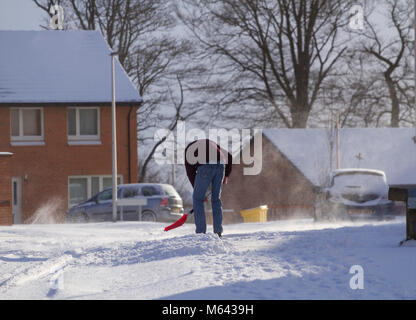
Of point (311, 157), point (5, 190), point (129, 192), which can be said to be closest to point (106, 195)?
point (129, 192)

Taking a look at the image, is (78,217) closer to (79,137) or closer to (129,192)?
(129,192)

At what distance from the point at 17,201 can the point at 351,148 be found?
64.2ft

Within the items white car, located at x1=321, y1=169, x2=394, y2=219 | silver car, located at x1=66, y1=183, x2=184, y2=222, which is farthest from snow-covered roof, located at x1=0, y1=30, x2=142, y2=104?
white car, located at x1=321, y1=169, x2=394, y2=219

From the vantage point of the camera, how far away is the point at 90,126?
3141 cm

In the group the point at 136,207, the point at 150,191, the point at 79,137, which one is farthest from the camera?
the point at 79,137

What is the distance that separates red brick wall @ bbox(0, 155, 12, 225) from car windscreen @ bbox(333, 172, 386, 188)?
7900 millimetres

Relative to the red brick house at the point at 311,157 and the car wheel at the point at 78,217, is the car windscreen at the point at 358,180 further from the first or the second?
the red brick house at the point at 311,157

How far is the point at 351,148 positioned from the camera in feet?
139

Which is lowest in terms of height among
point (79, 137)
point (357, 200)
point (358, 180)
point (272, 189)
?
point (272, 189)

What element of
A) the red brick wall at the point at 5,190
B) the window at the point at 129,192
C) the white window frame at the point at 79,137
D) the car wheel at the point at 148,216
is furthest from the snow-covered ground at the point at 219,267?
the white window frame at the point at 79,137

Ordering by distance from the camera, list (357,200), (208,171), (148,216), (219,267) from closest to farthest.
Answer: (219,267)
(208,171)
(357,200)
(148,216)

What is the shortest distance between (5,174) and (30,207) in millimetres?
11919

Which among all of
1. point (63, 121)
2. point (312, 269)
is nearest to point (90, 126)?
point (63, 121)

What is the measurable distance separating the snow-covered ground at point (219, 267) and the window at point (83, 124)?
19701mm
